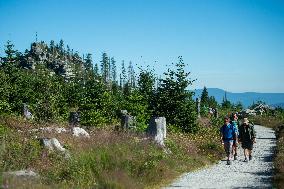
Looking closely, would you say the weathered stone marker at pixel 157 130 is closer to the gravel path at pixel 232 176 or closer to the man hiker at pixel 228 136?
the gravel path at pixel 232 176

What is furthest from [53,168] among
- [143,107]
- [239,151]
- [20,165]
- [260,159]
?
[143,107]

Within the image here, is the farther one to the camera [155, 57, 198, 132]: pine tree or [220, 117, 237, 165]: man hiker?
[155, 57, 198, 132]: pine tree

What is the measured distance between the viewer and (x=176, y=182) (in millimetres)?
12492

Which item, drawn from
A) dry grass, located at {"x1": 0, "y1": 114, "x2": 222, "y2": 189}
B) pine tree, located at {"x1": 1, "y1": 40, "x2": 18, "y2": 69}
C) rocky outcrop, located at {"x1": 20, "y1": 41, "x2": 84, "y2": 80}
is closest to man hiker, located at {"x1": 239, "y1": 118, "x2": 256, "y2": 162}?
dry grass, located at {"x1": 0, "y1": 114, "x2": 222, "y2": 189}

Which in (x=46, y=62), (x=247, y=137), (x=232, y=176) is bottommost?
(x=232, y=176)

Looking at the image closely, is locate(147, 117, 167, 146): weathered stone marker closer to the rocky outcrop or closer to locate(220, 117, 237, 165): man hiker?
locate(220, 117, 237, 165): man hiker

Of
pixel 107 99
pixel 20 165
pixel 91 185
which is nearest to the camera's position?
pixel 91 185

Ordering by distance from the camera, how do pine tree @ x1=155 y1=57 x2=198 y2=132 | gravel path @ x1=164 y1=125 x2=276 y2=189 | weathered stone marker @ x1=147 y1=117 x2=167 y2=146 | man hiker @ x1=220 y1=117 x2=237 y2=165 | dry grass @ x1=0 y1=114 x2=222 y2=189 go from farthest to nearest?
pine tree @ x1=155 y1=57 x2=198 y2=132, man hiker @ x1=220 y1=117 x2=237 y2=165, weathered stone marker @ x1=147 y1=117 x2=167 y2=146, gravel path @ x1=164 y1=125 x2=276 y2=189, dry grass @ x1=0 y1=114 x2=222 y2=189

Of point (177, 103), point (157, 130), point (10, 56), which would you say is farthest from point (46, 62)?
point (157, 130)

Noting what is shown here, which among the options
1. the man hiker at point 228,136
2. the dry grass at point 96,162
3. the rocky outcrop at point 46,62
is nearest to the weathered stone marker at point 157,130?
the dry grass at point 96,162

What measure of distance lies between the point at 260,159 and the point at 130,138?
23.1 feet

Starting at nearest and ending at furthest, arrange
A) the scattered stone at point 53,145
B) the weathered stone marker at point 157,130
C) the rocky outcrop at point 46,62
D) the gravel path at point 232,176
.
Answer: the gravel path at point 232,176, the scattered stone at point 53,145, the weathered stone marker at point 157,130, the rocky outcrop at point 46,62

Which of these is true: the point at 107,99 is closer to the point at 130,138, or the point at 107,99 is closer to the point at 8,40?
the point at 8,40

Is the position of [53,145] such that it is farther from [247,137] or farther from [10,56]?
[10,56]
